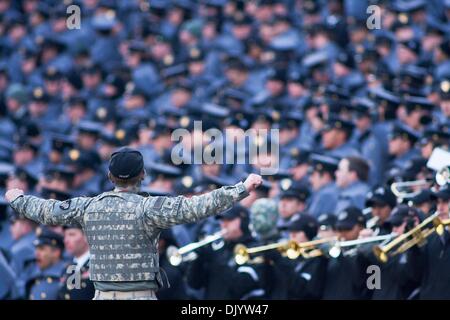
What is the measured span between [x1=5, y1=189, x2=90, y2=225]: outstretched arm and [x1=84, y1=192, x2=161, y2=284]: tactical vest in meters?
0.12

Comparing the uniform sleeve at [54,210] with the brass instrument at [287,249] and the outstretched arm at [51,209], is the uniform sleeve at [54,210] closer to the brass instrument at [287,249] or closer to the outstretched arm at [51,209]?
the outstretched arm at [51,209]

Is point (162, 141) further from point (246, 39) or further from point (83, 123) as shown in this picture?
point (246, 39)

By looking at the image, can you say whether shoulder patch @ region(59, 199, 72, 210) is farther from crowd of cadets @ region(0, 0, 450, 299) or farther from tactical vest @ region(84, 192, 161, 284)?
crowd of cadets @ region(0, 0, 450, 299)

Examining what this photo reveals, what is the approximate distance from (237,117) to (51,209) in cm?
905

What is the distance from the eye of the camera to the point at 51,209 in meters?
12.8

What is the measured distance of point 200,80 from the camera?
24969 mm

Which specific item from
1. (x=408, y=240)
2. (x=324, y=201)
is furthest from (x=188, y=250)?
A: (x=408, y=240)

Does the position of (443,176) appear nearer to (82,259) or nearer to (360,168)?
(360,168)

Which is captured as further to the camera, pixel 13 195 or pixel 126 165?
pixel 13 195

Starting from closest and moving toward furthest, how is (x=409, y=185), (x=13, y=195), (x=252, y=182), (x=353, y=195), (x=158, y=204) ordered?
(x=252, y=182) → (x=158, y=204) → (x=13, y=195) → (x=409, y=185) → (x=353, y=195)

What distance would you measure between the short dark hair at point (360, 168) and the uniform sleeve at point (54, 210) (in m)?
5.93

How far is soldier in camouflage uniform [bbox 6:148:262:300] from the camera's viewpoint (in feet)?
41.5

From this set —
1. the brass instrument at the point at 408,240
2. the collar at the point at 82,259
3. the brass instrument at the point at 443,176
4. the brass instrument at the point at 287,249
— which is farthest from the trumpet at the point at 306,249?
the collar at the point at 82,259
